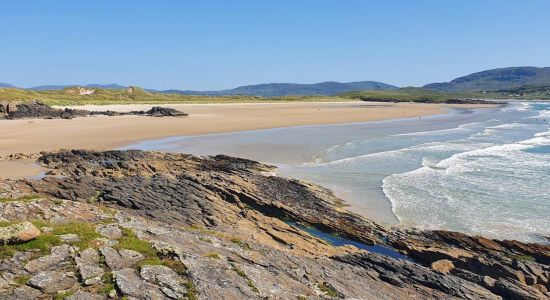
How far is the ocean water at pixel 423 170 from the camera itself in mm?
20328

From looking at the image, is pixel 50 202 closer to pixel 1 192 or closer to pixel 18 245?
pixel 1 192

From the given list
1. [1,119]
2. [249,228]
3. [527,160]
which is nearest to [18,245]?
[249,228]

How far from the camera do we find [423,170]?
30.3 m

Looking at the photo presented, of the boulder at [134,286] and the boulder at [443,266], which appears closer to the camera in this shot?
the boulder at [134,286]

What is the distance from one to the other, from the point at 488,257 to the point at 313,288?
8114 mm

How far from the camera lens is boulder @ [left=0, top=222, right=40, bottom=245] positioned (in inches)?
388

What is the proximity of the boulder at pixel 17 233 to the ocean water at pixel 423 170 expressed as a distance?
13977mm

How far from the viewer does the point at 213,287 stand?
9258mm

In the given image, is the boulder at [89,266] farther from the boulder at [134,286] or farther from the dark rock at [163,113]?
the dark rock at [163,113]

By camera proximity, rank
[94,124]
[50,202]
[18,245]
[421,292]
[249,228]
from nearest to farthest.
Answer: [18,245] → [421,292] → [50,202] → [249,228] → [94,124]

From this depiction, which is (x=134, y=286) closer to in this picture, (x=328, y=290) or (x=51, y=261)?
(x=51, y=261)

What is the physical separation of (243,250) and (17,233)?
5.41 metres

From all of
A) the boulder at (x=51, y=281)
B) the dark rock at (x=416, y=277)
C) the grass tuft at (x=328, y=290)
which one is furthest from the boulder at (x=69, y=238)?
the dark rock at (x=416, y=277)

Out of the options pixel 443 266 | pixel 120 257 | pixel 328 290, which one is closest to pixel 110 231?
pixel 120 257
